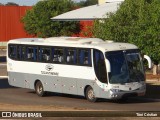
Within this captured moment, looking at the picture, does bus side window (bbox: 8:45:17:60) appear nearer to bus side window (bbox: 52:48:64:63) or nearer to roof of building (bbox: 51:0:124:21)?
bus side window (bbox: 52:48:64:63)

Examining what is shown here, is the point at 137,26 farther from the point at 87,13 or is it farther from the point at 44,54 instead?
the point at 87,13

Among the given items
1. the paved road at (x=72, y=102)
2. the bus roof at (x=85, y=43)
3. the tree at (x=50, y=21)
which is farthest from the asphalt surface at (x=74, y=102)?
the tree at (x=50, y=21)

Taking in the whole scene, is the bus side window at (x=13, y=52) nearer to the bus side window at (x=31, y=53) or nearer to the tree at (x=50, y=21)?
the bus side window at (x=31, y=53)

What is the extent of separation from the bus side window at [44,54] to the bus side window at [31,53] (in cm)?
43

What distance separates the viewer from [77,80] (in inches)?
1230

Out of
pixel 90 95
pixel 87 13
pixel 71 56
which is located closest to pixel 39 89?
pixel 71 56

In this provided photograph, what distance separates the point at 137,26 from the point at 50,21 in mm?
40374

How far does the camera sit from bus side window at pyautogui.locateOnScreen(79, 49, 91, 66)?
30406mm

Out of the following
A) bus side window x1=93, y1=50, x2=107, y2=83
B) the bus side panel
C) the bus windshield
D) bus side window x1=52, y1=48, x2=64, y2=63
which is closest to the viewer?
the bus windshield

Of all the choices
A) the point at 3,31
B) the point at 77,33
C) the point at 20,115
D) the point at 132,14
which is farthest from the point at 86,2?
the point at 20,115

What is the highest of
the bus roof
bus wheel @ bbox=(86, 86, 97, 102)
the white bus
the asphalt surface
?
the bus roof

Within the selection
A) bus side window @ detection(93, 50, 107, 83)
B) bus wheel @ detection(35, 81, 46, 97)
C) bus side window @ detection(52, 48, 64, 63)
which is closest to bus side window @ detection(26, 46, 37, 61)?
bus wheel @ detection(35, 81, 46, 97)

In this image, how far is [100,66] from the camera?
29.8 meters

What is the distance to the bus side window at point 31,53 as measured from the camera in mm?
33688
